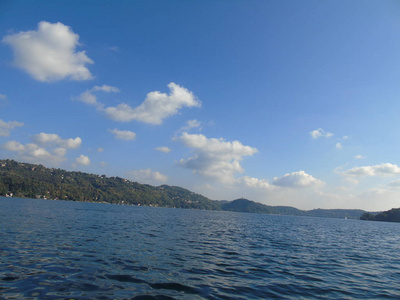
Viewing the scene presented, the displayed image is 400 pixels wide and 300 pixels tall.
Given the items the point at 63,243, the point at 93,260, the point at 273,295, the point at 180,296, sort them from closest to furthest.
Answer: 1. the point at 180,296
2. the point at 273,295
3. the point at 93,260
4. the point at 63,243

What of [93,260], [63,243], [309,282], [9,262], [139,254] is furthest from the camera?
[63,243]

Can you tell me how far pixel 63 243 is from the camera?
92.8 ft

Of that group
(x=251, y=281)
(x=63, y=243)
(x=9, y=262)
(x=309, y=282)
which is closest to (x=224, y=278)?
(x=251, y=281)

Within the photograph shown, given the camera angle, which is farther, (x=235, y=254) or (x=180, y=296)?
(x=235, y=254)

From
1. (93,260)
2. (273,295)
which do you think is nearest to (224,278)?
(273,295)

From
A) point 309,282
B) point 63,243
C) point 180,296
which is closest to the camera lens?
point 180,296

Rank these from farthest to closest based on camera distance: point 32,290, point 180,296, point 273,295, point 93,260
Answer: point 93,260 → point 273,295 → point 180,296 → point 32,290

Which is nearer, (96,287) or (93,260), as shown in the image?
(96,287)

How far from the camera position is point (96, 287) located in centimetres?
1502

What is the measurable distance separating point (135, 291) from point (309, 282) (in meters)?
15.0

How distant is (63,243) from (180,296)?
68.7ft

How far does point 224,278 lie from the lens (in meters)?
19.2

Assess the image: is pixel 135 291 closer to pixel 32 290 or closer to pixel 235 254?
pixel 32 290

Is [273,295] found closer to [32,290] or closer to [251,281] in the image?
[251,281]
